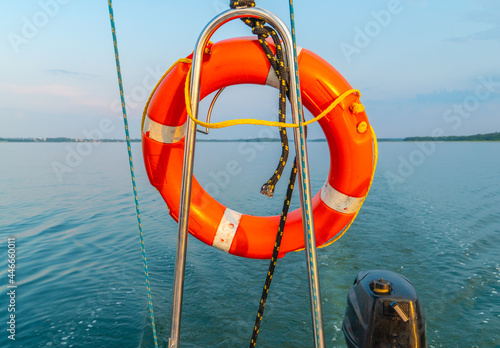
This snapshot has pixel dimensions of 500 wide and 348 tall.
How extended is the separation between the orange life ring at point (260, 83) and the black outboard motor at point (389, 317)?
0.42 meters

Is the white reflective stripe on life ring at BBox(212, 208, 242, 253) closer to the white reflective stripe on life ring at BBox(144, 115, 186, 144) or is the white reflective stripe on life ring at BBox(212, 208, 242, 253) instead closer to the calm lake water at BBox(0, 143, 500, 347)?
the white reflective stripe on life ring at BBox(144, 115, 186, 144)

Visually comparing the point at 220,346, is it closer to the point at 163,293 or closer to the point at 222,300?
the point at 222,300

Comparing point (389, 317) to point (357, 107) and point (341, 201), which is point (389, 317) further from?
point (357, 107)

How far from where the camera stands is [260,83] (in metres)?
1.65

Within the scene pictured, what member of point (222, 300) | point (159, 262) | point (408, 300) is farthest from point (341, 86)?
point (159, 262)

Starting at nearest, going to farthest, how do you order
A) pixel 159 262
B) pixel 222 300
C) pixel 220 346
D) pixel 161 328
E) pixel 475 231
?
pixel 220 346 < pixel 161 328 < pixel 222 300 < pixel 159 262 < pixel 475 231

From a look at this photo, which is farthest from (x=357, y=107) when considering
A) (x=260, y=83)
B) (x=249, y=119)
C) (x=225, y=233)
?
(x=225, y=233)

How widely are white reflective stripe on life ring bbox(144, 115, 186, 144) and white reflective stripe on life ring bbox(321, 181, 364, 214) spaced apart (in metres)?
0.94

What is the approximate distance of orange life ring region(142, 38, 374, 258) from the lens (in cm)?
159

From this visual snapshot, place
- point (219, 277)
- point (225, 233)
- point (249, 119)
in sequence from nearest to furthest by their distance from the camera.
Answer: point (249, 119), point (225, 233), point (219, 277)

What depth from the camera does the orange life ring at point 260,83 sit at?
1.59 metres

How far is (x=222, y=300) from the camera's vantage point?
361 centimetres

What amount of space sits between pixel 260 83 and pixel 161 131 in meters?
0.61

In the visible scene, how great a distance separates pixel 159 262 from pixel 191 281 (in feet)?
2.70
